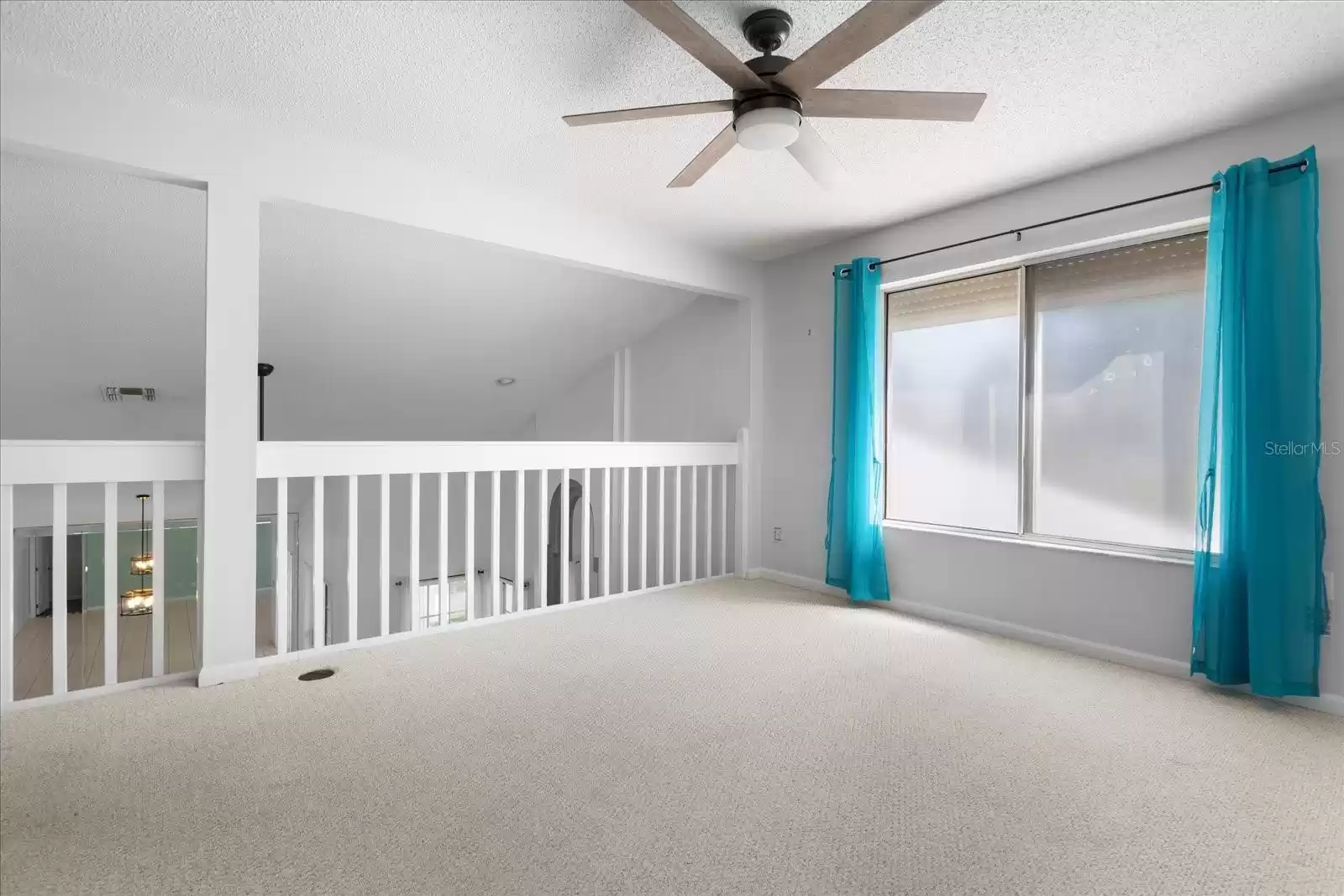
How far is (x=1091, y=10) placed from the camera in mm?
1903

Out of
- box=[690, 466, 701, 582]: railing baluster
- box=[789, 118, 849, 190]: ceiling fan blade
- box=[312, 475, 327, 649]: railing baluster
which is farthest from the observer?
box=[690, 466, 701, 582]: railing baluster

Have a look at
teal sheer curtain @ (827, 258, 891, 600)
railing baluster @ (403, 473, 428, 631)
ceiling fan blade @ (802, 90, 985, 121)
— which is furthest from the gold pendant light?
ceiling fan blade @ (802, 90, 985, 121)

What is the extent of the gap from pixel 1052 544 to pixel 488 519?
17.5 ft

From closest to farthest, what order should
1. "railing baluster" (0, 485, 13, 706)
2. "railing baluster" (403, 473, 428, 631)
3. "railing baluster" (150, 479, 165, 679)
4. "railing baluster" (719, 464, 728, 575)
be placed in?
1. "railing baluster" (0, 485, 13, 706)
2. "railing baluster" (150, 479, 165, 679)
3. "railing baluster" (403, 473, 428, 631)
4. "railing baluster" (719, 464, 728, 575)

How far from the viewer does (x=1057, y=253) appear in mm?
3135

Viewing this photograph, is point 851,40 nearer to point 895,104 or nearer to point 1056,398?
point 895,104

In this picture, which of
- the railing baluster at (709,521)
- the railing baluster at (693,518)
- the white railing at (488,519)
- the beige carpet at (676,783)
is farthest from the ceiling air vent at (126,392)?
the railing baluster at (709,521)

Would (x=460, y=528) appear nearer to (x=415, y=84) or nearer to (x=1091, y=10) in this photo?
(x=415, y=84)

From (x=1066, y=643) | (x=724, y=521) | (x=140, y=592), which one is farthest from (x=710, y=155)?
(x=140, y=592)

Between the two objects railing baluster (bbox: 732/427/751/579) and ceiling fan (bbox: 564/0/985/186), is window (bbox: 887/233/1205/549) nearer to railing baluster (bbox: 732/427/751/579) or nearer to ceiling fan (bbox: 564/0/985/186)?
railing baluster (bbox: 732/427/751/579)

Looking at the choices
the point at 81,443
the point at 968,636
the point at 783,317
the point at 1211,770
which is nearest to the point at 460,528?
the point at 783,317

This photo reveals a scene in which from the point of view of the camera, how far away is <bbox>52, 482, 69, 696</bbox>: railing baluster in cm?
234

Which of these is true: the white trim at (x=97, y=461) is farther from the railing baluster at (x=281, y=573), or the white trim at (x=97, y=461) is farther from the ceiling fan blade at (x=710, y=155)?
the ceiling fan blade at (x=710, y=155)

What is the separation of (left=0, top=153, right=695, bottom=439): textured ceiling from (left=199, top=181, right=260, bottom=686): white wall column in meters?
0.33
